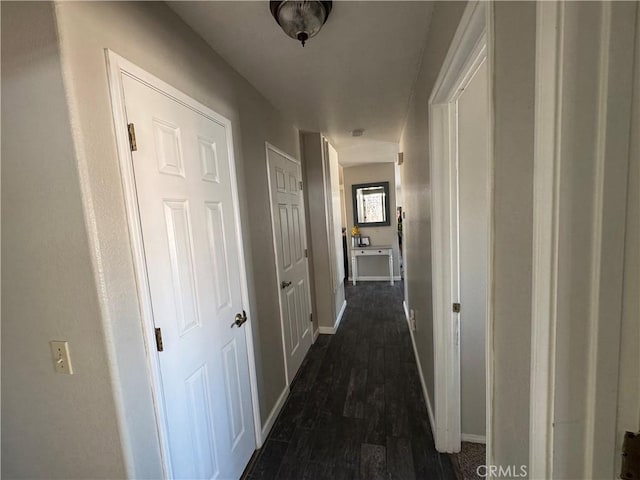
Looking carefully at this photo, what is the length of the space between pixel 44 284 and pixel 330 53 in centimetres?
168

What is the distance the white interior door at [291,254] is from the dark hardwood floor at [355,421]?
0.27m

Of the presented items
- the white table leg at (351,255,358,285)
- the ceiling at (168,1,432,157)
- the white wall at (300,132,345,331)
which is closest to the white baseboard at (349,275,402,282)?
the white table leg at (351,255,358,285)

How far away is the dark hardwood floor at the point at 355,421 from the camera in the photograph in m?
1.55

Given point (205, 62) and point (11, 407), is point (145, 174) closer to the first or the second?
point (205, 62)

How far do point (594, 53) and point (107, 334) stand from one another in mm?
1280

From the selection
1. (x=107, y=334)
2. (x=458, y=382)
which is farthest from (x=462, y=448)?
(x=107, y=334)

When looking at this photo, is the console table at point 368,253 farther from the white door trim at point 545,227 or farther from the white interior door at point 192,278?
the white door trim at point 545,227

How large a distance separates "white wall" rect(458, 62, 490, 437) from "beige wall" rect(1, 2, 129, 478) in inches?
63.7

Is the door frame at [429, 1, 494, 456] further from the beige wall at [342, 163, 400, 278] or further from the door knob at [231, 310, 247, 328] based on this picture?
the beige wall at [342, 163, 400, 278]

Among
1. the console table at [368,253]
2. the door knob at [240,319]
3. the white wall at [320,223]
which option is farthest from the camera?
the console table at [368,253]

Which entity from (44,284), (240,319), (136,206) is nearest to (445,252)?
(240,319)

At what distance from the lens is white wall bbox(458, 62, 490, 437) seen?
57.6 inches

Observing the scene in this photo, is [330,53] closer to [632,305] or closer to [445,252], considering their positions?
[445,252]

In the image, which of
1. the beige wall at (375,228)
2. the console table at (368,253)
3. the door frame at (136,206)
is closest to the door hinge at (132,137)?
the door frame at (136,206)
